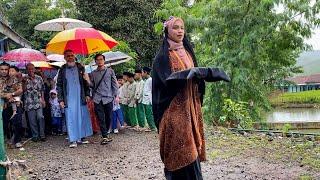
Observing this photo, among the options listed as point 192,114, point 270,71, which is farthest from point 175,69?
point 270,71

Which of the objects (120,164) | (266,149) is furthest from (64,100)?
(266,149)

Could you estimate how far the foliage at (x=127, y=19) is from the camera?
785 inches

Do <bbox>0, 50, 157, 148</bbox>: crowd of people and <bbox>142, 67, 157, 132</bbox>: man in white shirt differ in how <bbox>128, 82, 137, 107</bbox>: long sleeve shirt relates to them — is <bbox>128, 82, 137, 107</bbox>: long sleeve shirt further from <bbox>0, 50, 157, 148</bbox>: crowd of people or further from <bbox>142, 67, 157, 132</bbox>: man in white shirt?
<bbox>0, 50, 157, 148</bbox>: crowd of people

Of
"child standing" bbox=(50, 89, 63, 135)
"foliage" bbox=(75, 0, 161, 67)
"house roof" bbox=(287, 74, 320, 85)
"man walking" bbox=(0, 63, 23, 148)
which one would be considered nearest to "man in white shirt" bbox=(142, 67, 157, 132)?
"child standing" bbox=(50, 89, 63, 135)

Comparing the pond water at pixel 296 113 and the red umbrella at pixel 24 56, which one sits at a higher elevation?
the red umbrella at pixel 24 56

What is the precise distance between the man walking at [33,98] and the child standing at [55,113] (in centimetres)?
60

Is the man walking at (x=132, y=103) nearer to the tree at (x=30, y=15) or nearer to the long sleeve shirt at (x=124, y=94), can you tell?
the long sleeve shirt at (x=124, y=94)

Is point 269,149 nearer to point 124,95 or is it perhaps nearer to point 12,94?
point 124,95

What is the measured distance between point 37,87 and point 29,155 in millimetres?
1514

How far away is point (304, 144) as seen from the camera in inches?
322

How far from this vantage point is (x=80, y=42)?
8.59 metres

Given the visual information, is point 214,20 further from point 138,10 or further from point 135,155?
point 135,155

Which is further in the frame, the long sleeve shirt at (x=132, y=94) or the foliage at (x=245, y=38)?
the foliage at (x=245, y=38)

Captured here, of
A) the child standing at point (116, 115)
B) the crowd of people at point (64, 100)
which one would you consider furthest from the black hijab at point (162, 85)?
the child standing at point (116, 115)
